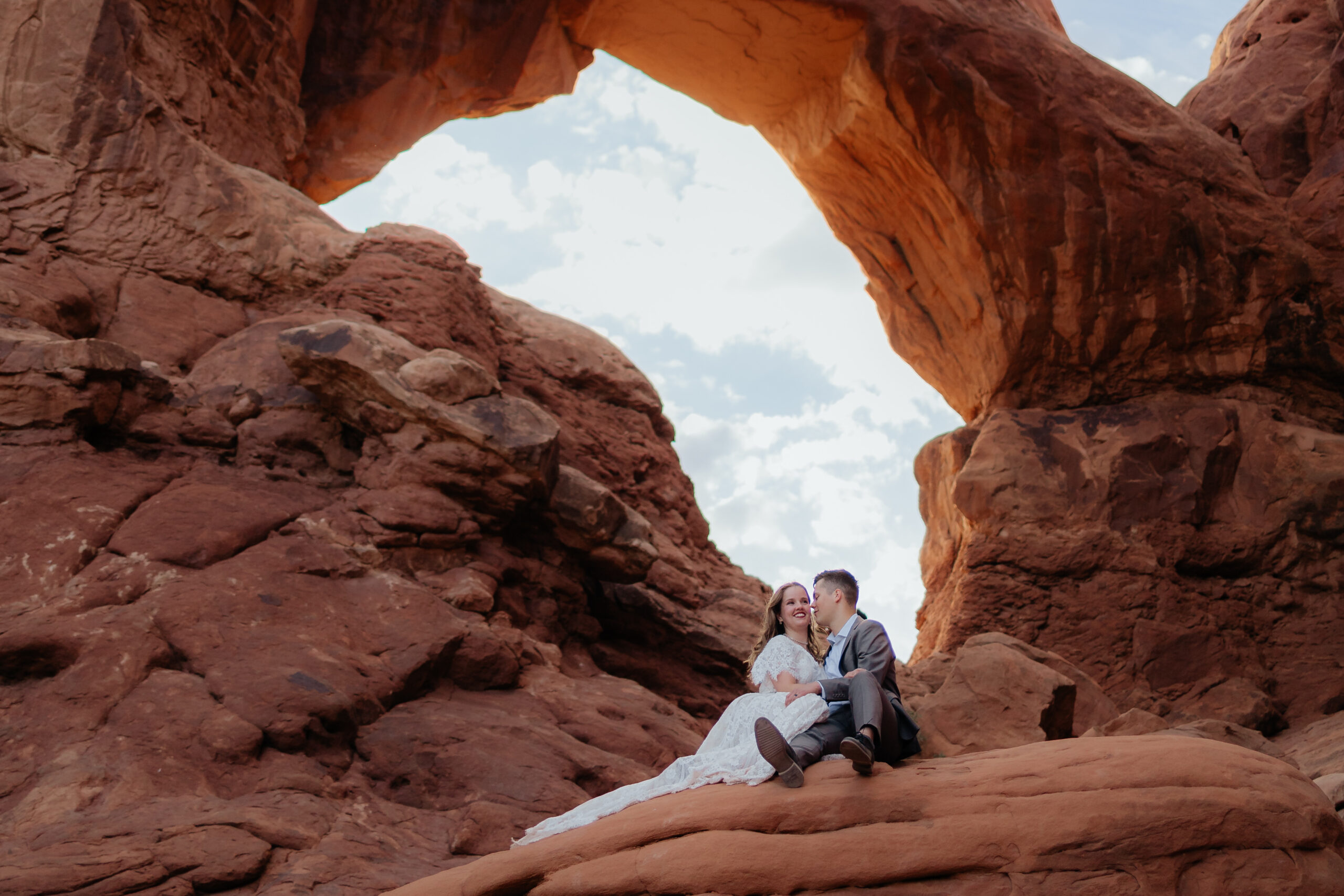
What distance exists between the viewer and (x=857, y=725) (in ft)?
14.3

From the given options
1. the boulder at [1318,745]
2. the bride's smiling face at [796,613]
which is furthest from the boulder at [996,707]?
the bride's smiling face at [796,613]

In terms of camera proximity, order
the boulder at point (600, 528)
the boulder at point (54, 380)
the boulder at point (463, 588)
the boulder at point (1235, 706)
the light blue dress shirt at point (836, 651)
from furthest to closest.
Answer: the boulder at point (1235, 706), the boulder at point (600, 528), the boulder at point (463, 588), the boulder at point (54, 380), the light blue dress shirt at point (836, 651)

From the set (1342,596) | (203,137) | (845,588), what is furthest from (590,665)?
(1342,596)

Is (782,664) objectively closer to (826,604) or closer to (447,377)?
(826,604)

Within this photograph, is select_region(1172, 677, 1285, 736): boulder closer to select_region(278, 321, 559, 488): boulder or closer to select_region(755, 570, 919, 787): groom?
select_region(755, 570, 919, 787): groom

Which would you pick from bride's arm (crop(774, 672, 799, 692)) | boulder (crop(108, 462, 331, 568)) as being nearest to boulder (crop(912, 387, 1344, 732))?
bride's arm (crop(774, 672, 799, 692))

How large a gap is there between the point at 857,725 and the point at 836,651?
558 millimetres

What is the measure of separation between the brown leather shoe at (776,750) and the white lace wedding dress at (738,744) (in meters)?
0.23

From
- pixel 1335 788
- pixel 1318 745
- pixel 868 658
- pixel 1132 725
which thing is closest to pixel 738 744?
pixel 868 658

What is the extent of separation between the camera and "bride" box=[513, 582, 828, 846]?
458 cm

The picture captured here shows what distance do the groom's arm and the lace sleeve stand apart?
10.1 inches

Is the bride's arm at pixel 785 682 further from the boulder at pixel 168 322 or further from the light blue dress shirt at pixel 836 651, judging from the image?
the boulder at pixel 168 322

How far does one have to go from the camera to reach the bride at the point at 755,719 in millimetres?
4582

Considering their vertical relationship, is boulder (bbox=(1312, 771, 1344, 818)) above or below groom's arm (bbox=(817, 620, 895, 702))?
below
